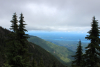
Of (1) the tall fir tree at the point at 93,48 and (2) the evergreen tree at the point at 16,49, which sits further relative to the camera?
(2) the evergreen tree at the point at 16,49

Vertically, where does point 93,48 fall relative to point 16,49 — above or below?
above

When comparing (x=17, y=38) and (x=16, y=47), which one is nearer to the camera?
(x=16, y=47)

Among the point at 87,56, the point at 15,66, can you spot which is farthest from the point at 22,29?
the point at 87,56

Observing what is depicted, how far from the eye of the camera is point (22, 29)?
35.9 feet

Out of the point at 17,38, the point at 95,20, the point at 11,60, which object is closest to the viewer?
the point at 95,20

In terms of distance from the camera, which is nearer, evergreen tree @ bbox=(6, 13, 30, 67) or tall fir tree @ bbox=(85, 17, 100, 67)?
tall fir tree @ bbox=(85, 17, 100, 67)

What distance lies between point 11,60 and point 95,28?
593 inches

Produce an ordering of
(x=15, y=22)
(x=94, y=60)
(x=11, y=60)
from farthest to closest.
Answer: (x=15, y=22)
(x=11, y=60)
(x=94, y=60)

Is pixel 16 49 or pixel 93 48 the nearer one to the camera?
pixel 93 48

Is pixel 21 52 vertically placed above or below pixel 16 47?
below

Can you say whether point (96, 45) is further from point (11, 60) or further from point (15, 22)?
point (15, 22)

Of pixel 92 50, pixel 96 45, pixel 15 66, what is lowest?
pixel 15 66

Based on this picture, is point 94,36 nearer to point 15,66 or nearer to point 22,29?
point 22,29

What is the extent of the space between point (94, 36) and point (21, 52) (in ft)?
43.7
